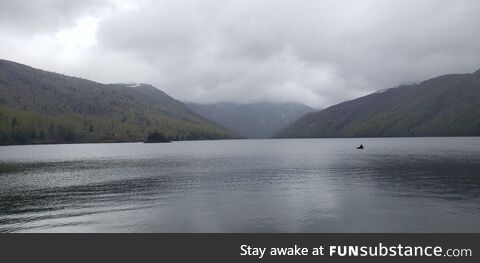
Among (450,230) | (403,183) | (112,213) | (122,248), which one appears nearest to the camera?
(122,248)

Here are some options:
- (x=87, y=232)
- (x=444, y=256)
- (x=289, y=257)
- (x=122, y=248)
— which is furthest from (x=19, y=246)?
(x=444, y=256)

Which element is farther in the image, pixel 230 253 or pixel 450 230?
pixel 450 230

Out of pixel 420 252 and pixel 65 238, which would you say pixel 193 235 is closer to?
pixel 65 238

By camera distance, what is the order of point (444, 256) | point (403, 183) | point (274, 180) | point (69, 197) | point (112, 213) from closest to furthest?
point (444, 256) → point (112, 213) → point (69, 197) → point (403, 183) → point (274, 180)

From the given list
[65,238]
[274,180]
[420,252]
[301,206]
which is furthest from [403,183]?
[65,238]

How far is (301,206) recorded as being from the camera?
5725 cm

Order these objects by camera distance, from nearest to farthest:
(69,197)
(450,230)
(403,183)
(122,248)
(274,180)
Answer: (122,248), (450,230), (69,197), (403,183), (274,180)

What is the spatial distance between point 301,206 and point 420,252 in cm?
2270

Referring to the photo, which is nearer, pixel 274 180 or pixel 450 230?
pixel 450 230

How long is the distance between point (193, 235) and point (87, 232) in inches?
509

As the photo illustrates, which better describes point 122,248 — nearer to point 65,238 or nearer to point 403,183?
point 65,238

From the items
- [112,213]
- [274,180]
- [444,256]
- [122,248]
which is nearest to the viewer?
[444,256]

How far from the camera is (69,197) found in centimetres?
6975

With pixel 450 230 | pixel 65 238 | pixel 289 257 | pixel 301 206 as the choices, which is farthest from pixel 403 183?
pixel 65 238
